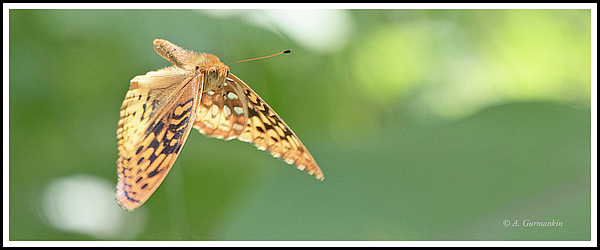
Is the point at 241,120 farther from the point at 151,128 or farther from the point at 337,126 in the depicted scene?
the point at 337,126

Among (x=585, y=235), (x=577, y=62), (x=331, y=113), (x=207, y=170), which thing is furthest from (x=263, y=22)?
(x=585, y=235)

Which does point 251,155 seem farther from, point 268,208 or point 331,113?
point 331,113

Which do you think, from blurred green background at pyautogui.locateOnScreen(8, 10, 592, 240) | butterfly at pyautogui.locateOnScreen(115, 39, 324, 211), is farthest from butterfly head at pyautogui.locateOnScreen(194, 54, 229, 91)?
blurred green background at pyautogui.locateOnScreen(8, 10, 592, 240)

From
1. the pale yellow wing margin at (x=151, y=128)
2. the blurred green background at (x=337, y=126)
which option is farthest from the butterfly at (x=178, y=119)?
the blurred green background at (x=337, y=126)

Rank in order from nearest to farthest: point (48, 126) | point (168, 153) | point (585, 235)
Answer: point (168, 153) < point (48, 126) < point (585, 235)

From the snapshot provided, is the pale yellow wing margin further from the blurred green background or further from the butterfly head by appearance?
the blurred green background

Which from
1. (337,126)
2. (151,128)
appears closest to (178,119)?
(151,128)

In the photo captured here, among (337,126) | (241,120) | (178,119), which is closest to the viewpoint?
(178,119)
